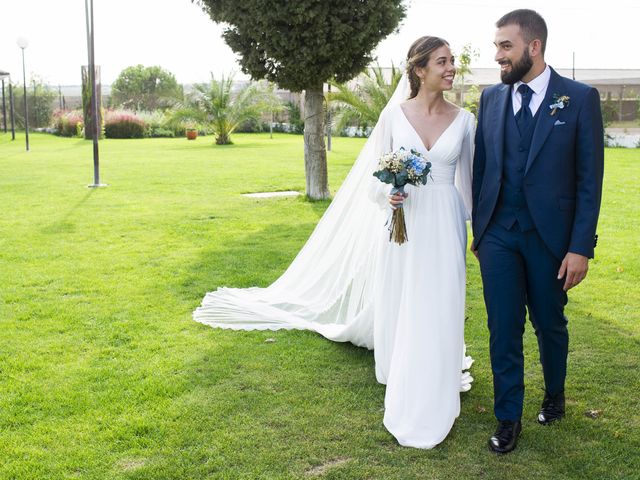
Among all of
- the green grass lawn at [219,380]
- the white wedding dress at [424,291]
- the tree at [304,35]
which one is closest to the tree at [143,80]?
the tree at [304,35]

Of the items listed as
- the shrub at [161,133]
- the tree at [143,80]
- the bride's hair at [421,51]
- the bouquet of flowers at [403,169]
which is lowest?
the bouquet of flowers at [403,169]

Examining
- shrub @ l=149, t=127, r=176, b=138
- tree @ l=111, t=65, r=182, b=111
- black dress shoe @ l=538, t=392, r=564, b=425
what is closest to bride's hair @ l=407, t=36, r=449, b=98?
black dress shoe @ l=538, t=392, r=564, b=425

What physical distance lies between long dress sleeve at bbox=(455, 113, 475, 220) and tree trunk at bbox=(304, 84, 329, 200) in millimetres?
9061

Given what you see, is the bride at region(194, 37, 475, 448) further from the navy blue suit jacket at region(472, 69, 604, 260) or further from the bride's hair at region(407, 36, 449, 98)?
the navy blue suit jacket at region(472, 69, 604, 260)

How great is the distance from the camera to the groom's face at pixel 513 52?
414 centimetres

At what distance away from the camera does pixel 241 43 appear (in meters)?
13.1

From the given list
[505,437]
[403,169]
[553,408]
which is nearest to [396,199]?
[403,169]

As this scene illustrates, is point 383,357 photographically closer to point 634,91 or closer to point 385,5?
point 385,5

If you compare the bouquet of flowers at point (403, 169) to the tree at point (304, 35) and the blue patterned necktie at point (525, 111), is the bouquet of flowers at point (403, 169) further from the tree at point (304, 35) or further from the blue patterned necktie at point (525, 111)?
the tree at point (304, 35)

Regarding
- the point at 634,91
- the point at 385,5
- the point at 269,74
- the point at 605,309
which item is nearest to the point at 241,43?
the point at 269,74

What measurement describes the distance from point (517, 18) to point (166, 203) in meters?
11.2

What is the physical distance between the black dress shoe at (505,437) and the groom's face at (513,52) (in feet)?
6.36

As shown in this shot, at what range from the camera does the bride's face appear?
15.2 feet

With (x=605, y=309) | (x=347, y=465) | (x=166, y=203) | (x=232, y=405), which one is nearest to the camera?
(x=347, y=465)
